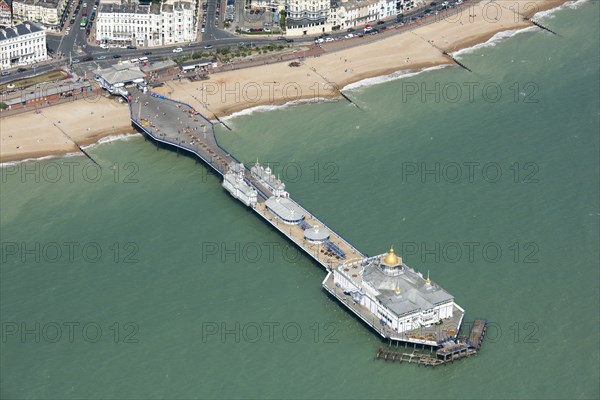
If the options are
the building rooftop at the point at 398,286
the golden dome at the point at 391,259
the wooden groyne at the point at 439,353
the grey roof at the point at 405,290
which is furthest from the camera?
the golden dome at the point at 391,259

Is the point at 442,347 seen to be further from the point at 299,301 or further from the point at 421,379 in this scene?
the point at 299,301

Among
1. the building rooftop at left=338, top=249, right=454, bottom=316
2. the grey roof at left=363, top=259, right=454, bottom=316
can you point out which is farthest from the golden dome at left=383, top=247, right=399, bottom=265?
the grey roof at left=363, top=259, right=454, bottom=316

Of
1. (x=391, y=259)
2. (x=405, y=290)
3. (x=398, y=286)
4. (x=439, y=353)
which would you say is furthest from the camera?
(x=391, y=259)

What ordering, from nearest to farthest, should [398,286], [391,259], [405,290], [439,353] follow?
[439,353], [405,290], [398,286], [391,259]

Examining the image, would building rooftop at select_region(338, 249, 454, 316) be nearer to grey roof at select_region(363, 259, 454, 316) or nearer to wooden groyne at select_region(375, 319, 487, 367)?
grey roof at select_region(363, 259, 454, 316)

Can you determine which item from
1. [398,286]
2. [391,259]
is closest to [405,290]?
[398,286]

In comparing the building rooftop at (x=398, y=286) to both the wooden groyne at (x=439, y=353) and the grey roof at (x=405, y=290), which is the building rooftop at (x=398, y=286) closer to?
the grey roof at (x=405, y=290)

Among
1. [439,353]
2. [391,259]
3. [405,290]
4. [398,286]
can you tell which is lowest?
[439,353]

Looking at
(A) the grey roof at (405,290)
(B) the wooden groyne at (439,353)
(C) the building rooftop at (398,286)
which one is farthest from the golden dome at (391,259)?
(B) the wooden groyne at (439,353)

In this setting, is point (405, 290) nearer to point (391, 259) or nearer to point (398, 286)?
point (398, 286)

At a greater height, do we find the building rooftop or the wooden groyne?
the building rooftop
